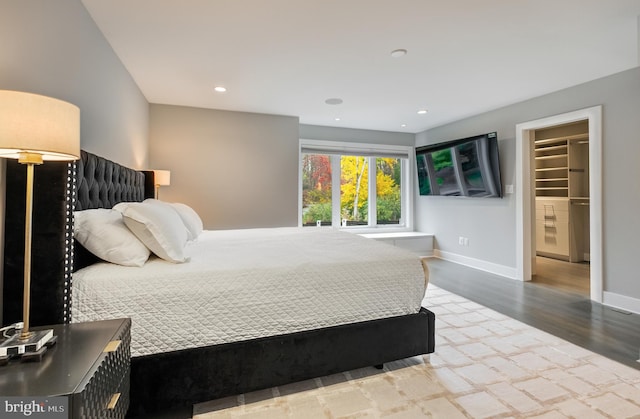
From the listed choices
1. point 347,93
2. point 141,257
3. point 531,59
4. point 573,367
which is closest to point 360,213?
point 347,93

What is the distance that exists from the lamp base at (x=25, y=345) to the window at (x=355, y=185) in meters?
4.41

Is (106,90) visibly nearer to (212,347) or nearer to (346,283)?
(212,347)

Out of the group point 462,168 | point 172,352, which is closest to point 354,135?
point 462,168

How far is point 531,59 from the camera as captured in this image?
2.80 meters

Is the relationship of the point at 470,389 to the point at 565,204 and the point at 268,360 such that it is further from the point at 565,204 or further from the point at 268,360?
the point at 565,204

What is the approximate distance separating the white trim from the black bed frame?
8.47 ft

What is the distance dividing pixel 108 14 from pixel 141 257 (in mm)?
1761

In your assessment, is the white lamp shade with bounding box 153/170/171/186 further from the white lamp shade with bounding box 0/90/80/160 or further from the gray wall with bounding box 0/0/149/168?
the white lamp shade with bounding box 0/90/80/160

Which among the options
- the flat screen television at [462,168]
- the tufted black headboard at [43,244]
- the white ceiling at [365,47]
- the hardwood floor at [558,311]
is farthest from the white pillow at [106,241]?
the flat screen television at [462,168]

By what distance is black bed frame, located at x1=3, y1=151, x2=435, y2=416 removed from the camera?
4.38 ft

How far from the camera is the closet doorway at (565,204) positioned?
5.30 m

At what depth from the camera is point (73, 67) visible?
1.95 metres

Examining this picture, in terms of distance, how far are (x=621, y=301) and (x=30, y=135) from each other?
466cm

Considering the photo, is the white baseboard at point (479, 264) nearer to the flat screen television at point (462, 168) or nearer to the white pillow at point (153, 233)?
the flat screen television at point (462, 168)
